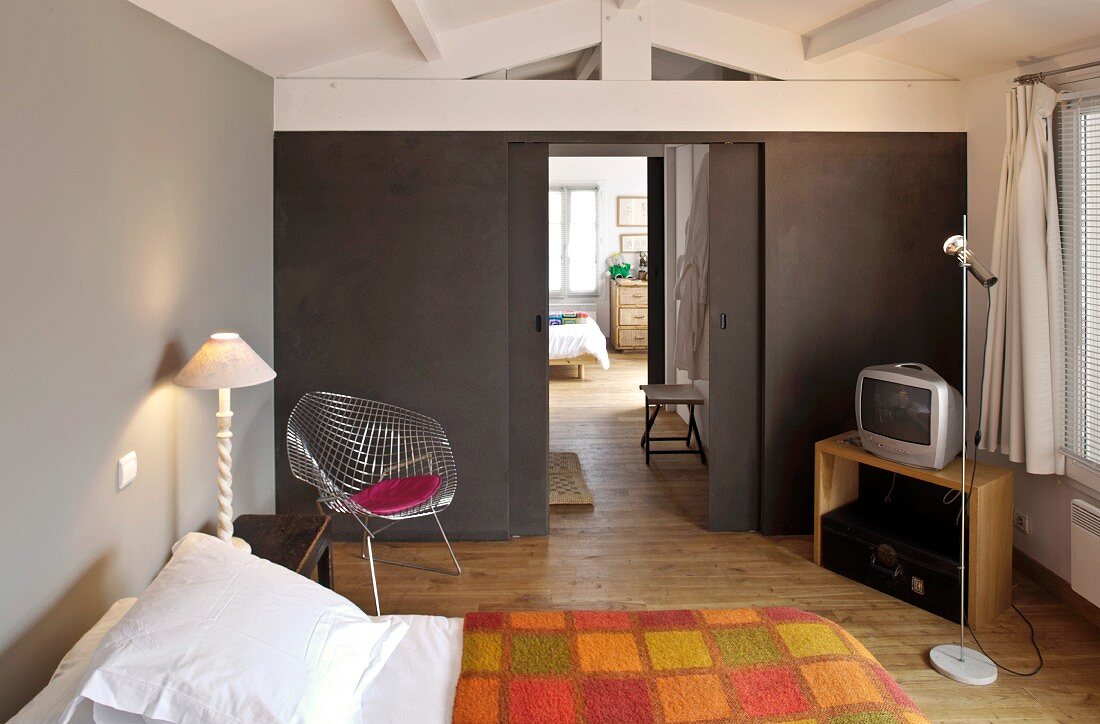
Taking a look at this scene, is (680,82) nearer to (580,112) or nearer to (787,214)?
(580,112)

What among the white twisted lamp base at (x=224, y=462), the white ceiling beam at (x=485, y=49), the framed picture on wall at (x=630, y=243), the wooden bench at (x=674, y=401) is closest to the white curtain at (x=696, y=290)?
the wooden bench at (x=674, y=401)

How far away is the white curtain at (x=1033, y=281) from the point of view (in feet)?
11.8

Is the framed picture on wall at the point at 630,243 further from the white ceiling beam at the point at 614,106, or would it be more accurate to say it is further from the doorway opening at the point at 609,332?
the white ceiling beam at the point at 614,106

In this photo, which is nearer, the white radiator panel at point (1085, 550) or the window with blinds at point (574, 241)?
the white radiator panel at point (1085, 550)

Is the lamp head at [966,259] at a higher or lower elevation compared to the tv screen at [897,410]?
higher

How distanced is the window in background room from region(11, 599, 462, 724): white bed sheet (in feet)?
9.25

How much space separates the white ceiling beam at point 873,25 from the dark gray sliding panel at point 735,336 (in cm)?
58

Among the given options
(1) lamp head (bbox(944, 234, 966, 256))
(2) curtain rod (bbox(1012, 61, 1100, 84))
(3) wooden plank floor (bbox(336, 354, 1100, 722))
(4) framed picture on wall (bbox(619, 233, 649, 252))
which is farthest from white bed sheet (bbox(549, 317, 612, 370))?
(1) lamp head (bbox(944, 234, 966, 256))

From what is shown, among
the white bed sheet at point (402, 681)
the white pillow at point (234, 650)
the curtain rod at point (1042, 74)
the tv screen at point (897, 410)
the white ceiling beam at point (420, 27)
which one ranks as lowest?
the white bed sheet at point (402, 681)

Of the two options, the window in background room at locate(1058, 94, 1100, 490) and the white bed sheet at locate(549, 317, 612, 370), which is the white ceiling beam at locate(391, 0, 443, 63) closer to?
the window in background room at locate(1058, 94, 1100, 490)

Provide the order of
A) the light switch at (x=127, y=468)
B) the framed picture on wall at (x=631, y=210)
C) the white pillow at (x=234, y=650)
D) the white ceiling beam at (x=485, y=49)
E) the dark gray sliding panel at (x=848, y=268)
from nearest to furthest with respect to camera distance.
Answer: the white pillow at (x=234, y=650) < the light switch at (x=127, y=468) < the white ceiling beam at (x=485, y=49) < the dark gray sliding panel at (x=848, y=268) < the framed picture on wall at (x=631, y=210)

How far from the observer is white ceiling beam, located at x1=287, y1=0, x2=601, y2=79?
4223 millimetres

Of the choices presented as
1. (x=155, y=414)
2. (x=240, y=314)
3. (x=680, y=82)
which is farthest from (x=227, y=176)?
(x=680, y=82)

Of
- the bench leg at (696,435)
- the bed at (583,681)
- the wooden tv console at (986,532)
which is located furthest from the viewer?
the bench leg at (696,435)
